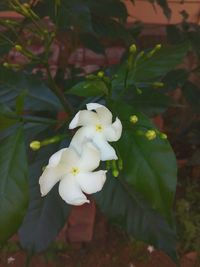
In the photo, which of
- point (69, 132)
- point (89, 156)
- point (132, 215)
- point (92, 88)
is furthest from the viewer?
point (132, 215)

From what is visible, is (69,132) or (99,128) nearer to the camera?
(99,128)

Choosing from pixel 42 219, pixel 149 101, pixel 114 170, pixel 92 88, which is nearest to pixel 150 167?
pixel 114 170

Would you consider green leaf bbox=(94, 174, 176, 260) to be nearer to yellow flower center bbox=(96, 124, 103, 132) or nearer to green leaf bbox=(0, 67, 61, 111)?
green leaf bbox=(0, 67, 61, 111)

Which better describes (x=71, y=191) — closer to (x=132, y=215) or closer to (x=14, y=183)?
(x=14, y=183)

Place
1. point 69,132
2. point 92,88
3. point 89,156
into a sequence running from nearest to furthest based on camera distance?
point 89,156, point 92,88, point 69,132

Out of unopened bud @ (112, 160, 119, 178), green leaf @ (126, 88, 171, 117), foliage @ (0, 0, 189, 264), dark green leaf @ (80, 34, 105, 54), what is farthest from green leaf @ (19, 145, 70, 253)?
dark green leaf @ (80, 34, 105, 54)

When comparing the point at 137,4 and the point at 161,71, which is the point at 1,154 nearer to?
the point at 161,71

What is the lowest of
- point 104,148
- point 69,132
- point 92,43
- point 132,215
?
point 132,215

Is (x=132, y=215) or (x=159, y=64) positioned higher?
(x=159, y=64)
